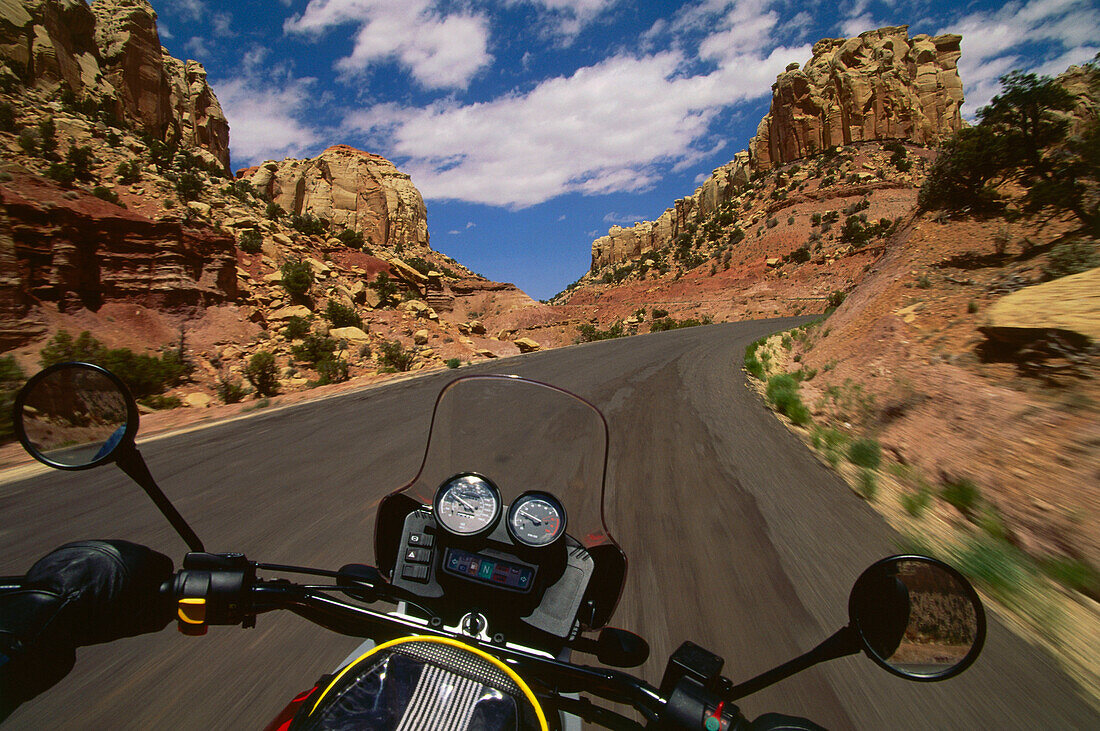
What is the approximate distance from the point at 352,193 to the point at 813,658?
73.2 m

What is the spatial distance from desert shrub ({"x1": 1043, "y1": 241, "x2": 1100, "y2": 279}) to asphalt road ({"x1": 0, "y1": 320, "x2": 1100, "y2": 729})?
15.1 feet

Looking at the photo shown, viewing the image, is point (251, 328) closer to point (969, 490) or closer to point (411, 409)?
point (411, 409)

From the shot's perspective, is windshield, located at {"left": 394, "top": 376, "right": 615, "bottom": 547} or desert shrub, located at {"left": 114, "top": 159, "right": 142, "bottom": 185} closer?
windshield, located at {"left": 394, "top": 376, "right": 615, "bottom": 547}

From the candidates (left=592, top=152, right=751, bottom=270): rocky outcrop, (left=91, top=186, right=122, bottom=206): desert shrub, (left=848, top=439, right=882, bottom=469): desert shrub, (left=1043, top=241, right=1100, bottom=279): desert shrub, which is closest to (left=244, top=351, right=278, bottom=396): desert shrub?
(left=91, top=186, right=122, bottom=206): desert shrub

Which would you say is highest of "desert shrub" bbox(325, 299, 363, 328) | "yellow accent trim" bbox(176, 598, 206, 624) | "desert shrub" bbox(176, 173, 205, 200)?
"desert shrub" bbox(176, 173, 205, 200)

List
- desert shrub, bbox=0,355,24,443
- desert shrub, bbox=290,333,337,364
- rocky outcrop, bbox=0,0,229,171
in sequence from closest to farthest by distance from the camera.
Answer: desert shrub, bbox=0,355,24,443
desert shrub, bbox=290,333,337,364
rocky outcrop, bbox=0,0,229,171

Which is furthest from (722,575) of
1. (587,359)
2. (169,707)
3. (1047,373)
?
(587,359)

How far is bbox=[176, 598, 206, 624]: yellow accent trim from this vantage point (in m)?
1.31

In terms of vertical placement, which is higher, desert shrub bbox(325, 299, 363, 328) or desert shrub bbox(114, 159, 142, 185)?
desert shrub bbox(114, 159, 142, 185)

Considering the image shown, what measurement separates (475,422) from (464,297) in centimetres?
4232

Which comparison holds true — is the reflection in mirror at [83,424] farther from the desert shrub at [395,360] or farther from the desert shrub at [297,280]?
the desert shrub at [297,280]

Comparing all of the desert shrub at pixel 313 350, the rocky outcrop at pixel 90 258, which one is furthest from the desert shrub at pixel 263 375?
the rocky outcrop at pixel 90 258

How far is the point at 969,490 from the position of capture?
400cm

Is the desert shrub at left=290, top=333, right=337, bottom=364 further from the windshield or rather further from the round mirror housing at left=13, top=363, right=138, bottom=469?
the windshield
